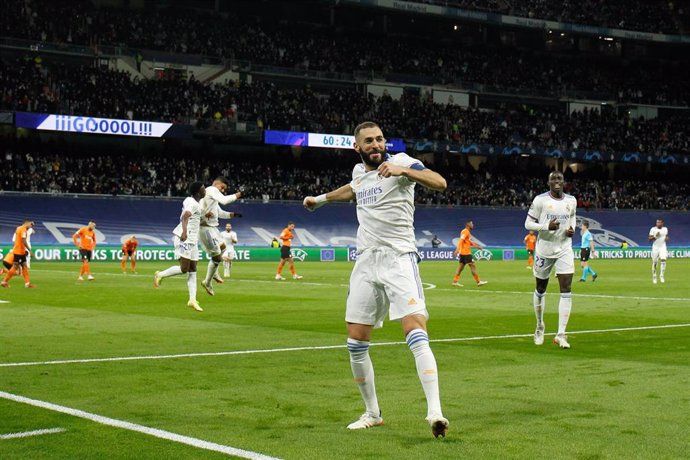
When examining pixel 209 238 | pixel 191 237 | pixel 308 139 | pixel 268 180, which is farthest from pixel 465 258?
pixel 308 139

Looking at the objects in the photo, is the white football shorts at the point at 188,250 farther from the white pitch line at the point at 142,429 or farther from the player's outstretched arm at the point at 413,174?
the player's outstretched arm at the point at 413,174

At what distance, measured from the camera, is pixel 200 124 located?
60406 millimetres

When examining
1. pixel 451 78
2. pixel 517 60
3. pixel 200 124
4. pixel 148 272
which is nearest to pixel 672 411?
pixel 148 272

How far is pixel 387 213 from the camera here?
26.8ft

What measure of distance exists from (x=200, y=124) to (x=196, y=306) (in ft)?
136

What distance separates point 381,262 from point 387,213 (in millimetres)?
450

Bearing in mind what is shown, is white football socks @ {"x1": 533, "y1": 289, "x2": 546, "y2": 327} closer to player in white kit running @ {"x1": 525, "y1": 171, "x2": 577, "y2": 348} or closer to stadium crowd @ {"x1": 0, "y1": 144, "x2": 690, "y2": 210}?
player in white kit running @ {"x1": 525, "y1": 171, "x2": 577, "y2": 348}

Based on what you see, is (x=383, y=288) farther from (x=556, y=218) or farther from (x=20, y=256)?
(x=20, y=256)

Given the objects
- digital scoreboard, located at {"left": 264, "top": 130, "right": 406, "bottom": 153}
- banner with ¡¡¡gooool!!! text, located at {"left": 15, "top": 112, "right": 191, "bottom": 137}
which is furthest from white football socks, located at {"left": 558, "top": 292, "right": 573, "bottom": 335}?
digital scoreboard, located at {"left": 264, "top": 130, "right": 406, "bottom": 153}

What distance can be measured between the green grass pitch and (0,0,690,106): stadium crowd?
1788 inches

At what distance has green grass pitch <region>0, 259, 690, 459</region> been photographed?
7.21 meters

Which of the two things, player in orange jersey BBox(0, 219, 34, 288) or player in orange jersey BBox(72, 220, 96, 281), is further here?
player in orange jersey BBox(72, 220, 96, 281)

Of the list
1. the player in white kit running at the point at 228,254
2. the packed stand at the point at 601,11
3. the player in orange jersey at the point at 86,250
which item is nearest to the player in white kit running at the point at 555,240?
the player in white kit running at the point at 228,254

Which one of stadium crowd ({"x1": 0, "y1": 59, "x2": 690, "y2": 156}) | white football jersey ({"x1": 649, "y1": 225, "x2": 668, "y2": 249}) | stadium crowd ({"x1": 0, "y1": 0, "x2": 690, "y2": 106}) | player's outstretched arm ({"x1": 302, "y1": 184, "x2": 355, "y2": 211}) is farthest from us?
stadium crowd ({"x1": 0, "y1": 0, "x2": 690, "y2": 106})
